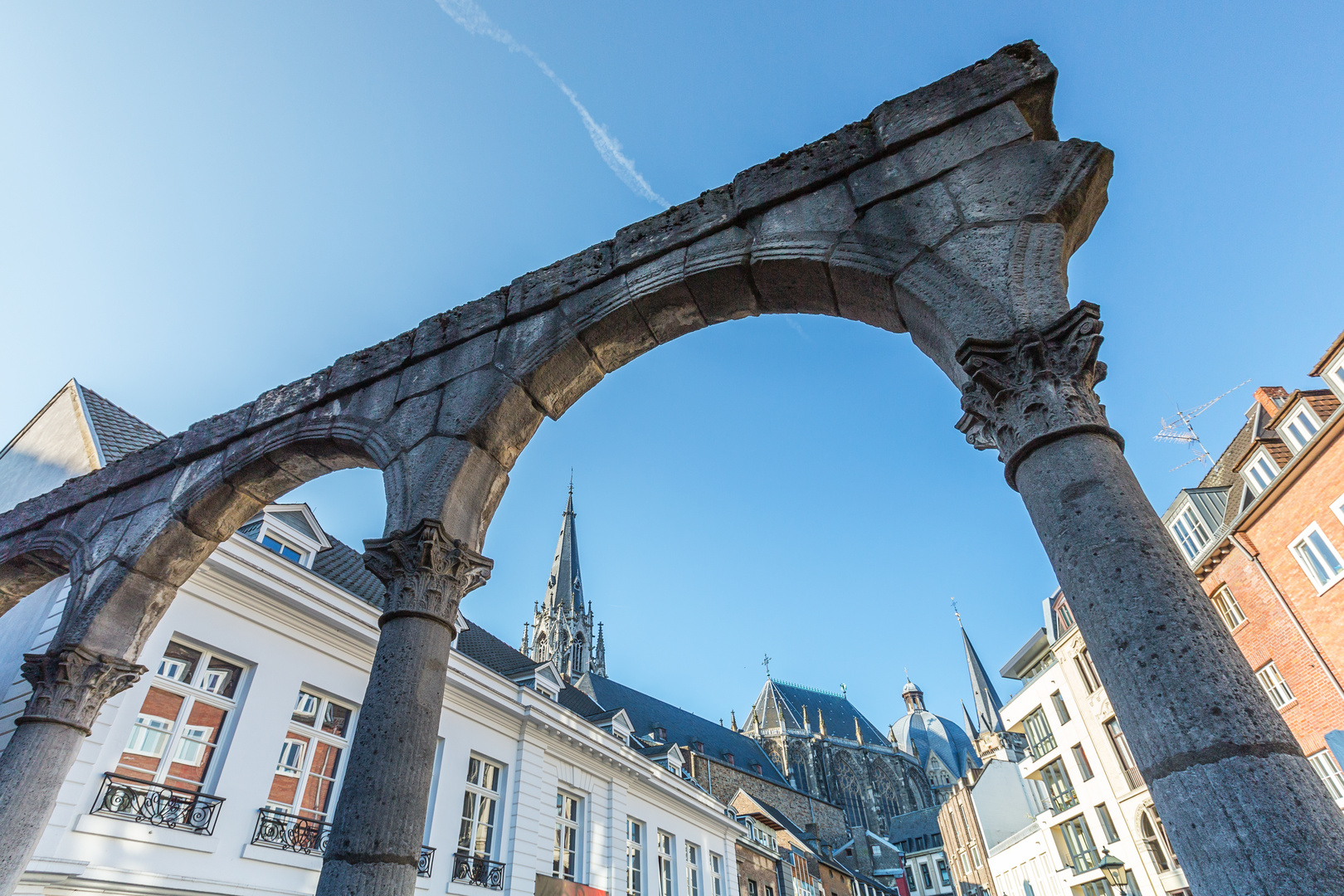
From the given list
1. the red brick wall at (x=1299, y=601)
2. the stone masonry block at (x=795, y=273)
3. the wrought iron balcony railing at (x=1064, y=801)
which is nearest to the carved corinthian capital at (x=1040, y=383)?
the stone masonry block at (x=795, y=273)

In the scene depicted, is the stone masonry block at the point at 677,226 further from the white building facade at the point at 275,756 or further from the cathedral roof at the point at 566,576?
the cathedral roof at the point at 566,576

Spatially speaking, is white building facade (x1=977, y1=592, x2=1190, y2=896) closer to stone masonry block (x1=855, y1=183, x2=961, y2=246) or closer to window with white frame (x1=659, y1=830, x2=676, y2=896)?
window with white frame (x1=659, y1=830, x2=676, y2=896)

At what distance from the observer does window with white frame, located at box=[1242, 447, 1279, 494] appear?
49.7 feet

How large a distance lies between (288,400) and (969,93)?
569 cm

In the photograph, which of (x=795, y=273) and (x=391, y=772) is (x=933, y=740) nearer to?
(x=795, y=273)

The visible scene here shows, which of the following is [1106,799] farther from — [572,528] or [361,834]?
[572,528]

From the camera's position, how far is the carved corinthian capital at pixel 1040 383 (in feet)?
9.80

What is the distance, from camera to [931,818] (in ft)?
184

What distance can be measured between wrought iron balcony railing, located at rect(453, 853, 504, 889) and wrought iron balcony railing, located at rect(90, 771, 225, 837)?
374 centimetres

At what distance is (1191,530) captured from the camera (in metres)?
18.1

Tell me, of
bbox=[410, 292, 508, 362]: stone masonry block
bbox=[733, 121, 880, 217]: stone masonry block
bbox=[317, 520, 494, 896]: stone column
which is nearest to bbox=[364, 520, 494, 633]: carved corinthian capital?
bbox=[317, 520, 494, 896]: stone column

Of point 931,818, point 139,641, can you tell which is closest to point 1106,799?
point 139,641

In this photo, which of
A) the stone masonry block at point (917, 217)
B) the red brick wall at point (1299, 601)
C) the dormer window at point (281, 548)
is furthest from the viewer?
the red brick wall at point (1299, 601)

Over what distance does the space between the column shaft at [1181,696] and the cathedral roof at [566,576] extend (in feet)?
162
